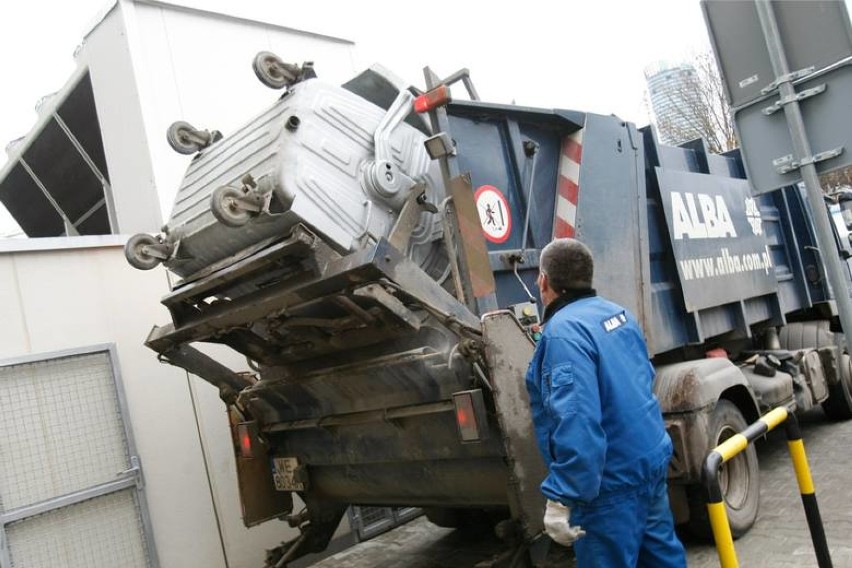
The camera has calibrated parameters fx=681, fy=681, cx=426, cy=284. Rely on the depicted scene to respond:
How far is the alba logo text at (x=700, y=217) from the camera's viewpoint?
4.78 m

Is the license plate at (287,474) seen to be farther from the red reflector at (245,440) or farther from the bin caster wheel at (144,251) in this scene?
the bin caster wheel at (144,251)

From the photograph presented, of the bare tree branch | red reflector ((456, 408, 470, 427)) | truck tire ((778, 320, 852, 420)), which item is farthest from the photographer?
the bare tree branch

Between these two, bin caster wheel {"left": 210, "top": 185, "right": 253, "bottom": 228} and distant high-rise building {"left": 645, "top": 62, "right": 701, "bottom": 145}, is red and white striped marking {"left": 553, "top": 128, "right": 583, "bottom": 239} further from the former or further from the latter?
distant high-rise building {"left": 645, "top": 62, "right": 701, "bottom": 145}

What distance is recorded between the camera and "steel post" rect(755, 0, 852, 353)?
288 centimetres

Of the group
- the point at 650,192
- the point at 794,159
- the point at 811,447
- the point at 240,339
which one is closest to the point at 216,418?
the point at 240,339

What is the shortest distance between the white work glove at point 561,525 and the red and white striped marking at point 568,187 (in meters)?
1.89

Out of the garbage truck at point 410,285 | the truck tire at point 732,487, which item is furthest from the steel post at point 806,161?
the truck tire at point 732,487

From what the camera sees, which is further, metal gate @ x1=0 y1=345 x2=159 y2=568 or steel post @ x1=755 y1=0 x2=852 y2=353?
metal gate @ x1=0 y1=345 x2=159 y2=568

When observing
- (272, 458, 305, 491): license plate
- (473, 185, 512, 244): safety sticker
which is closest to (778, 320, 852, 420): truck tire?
(473, 185, 512, 244): safety sticker

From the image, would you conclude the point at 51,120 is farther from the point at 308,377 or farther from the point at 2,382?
the point at 308,377

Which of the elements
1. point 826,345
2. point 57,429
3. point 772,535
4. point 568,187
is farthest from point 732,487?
point 57,429

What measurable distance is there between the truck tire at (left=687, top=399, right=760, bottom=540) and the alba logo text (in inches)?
49.0

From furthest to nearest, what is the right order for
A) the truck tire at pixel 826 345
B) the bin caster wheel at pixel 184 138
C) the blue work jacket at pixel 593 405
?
the truck tire at pixel 826 345 → the bin caster wheel at pixel 184 138 → the blue work jacket at pixel 593 405

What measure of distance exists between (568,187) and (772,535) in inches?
96.5
